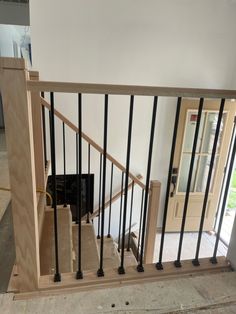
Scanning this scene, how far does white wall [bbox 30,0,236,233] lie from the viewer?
2.69 m

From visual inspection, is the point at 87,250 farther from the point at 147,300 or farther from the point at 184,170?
the point at 184,170

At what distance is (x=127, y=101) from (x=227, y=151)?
1.69m

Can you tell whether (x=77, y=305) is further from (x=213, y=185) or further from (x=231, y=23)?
(x=231, y=23)

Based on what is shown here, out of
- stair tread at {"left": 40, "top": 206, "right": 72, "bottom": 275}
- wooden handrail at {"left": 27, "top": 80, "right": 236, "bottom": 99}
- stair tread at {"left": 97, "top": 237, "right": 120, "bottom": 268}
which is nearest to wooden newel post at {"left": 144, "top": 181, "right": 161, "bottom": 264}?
stair tread at {"left": 97, "top": 237, "right": 120, "bottom": 268}

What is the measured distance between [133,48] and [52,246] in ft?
7.94

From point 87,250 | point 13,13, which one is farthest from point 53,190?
point 13,13

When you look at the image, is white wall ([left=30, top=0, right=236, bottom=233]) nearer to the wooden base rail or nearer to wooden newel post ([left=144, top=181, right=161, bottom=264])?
wooden newel post ([left=144, top=181, right=161, bottom=264])

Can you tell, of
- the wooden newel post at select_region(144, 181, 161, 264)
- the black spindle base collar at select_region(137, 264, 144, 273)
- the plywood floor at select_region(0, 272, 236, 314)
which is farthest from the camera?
the wooden newel post at select_region(144, 181, 161, 264)

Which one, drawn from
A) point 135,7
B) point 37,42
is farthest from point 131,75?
point 37,42

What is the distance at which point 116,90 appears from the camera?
3.04 ft

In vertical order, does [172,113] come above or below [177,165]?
above

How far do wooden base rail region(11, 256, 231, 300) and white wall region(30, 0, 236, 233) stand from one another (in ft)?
6.93

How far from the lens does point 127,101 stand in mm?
3098

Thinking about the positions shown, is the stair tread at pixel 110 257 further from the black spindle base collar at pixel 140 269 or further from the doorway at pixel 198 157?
the doorway at pixel 198 157
